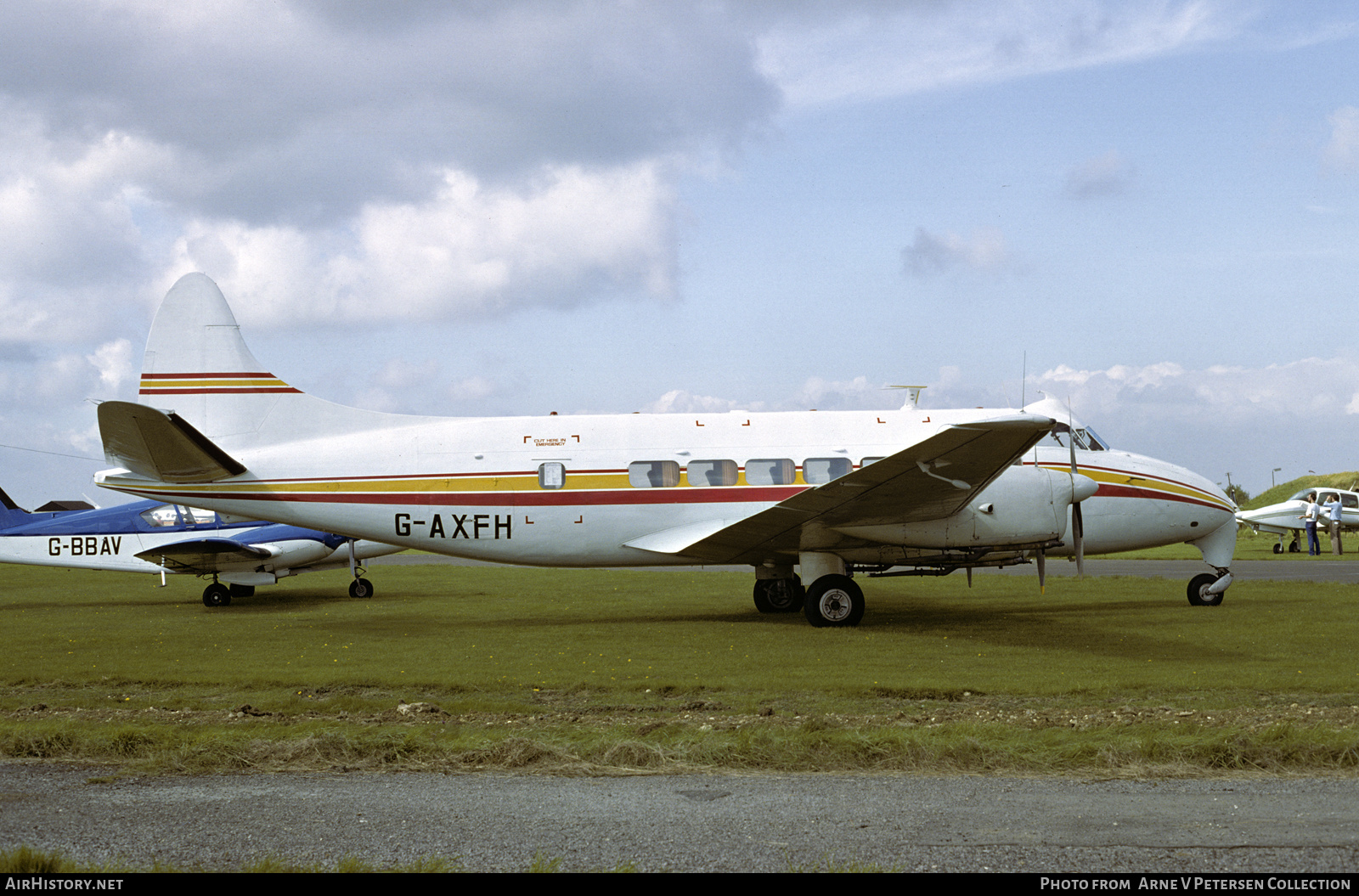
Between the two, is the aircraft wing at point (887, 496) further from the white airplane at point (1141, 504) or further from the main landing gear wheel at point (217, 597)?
the main landing gear wheel at point (217, 597)

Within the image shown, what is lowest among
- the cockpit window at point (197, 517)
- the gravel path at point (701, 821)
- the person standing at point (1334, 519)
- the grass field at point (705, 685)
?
the grass field at point (705, 685)

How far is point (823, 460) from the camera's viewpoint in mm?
16469

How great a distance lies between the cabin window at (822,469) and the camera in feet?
53.7

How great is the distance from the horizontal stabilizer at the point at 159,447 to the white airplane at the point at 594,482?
0.03 metres

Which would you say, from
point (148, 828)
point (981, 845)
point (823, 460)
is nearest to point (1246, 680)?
point (981, 845)

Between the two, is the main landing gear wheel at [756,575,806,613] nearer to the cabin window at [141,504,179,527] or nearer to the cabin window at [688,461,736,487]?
the cabin window at [688,461,736,487]

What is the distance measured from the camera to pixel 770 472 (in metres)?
16.3

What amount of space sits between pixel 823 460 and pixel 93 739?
11451 millimetres

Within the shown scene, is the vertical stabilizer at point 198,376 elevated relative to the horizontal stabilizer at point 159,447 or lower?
elevated

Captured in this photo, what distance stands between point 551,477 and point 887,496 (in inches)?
217

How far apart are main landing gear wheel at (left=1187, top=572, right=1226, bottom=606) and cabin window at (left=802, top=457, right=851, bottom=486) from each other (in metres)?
6.57

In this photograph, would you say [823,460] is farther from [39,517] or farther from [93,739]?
[39,517]

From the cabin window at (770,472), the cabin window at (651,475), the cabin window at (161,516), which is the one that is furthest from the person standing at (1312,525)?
the cabin window at (161,516)

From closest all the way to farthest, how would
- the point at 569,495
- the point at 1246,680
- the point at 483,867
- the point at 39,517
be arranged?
1. the point at 483,867
2. the point at 1246,680
3. the point at 569,495
4. the point at 39,517
